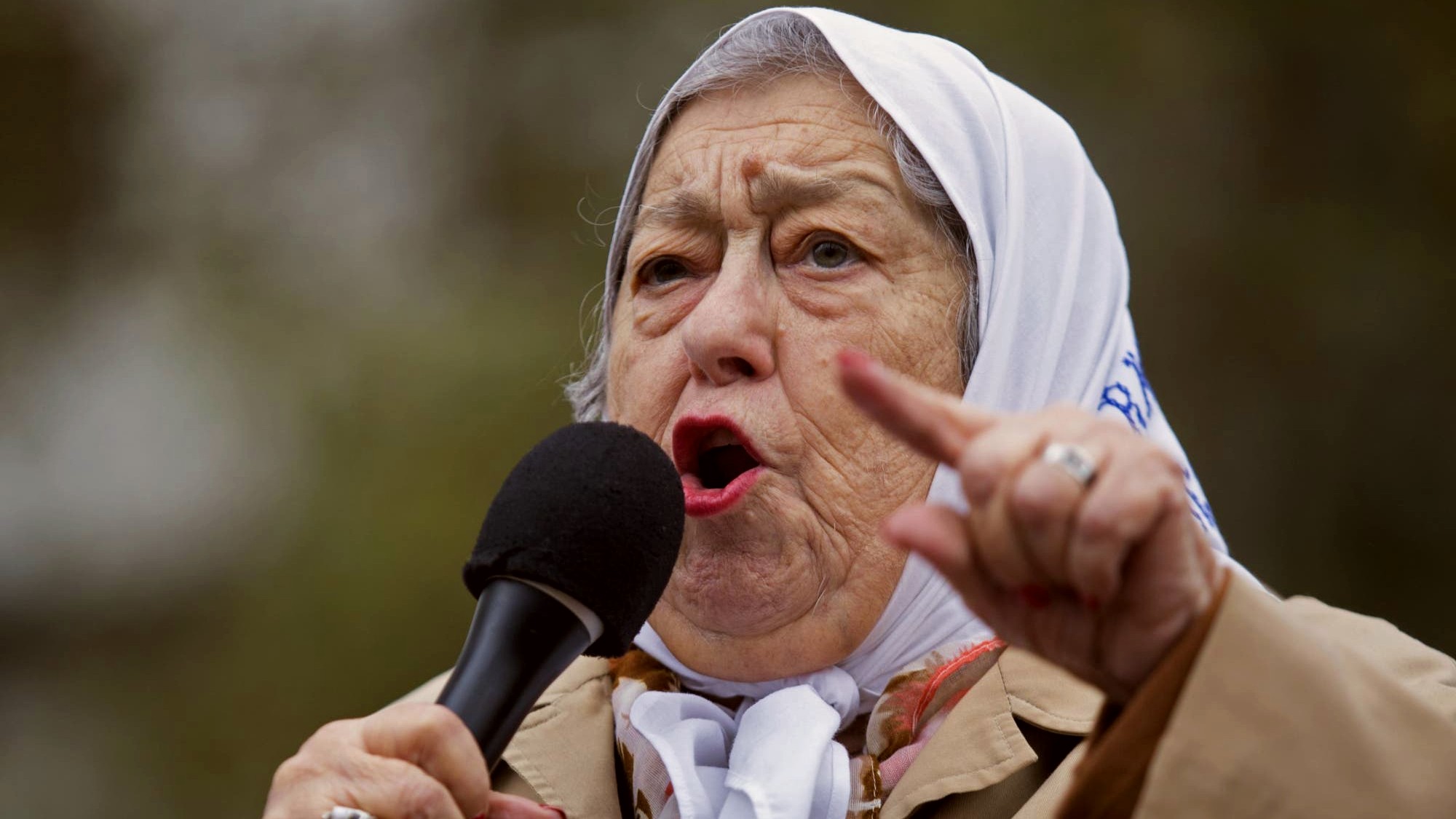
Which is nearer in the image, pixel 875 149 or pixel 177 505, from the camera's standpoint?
pixel 875 149

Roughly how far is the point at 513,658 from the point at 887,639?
1.07 metres

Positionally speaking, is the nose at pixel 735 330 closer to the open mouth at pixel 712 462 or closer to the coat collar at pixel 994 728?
the open mouth at pixel 712 462

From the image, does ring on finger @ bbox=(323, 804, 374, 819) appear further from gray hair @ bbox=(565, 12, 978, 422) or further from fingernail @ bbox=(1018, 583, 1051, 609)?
gray hair @ bbox=(565, 12, 978, 422)

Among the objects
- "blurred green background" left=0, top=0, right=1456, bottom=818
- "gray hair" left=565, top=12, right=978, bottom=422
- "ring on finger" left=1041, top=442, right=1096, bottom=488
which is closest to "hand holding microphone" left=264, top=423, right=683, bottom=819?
"ring on finger" left=1041, top=442, right=1096, bottom=488

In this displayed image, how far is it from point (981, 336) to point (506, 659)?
1.42 m

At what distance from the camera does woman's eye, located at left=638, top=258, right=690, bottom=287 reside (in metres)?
3.17

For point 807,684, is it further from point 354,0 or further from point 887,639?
point 354,0

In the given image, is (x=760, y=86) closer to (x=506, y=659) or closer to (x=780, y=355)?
(x=780, y=355)

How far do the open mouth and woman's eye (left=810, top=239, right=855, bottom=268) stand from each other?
41cm

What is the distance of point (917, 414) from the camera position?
1.48 meters

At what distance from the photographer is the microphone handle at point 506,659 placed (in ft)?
6.21

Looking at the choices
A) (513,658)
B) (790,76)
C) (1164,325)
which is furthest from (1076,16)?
(513,658)

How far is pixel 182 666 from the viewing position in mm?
7125

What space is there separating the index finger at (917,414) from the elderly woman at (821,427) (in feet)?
2.43
